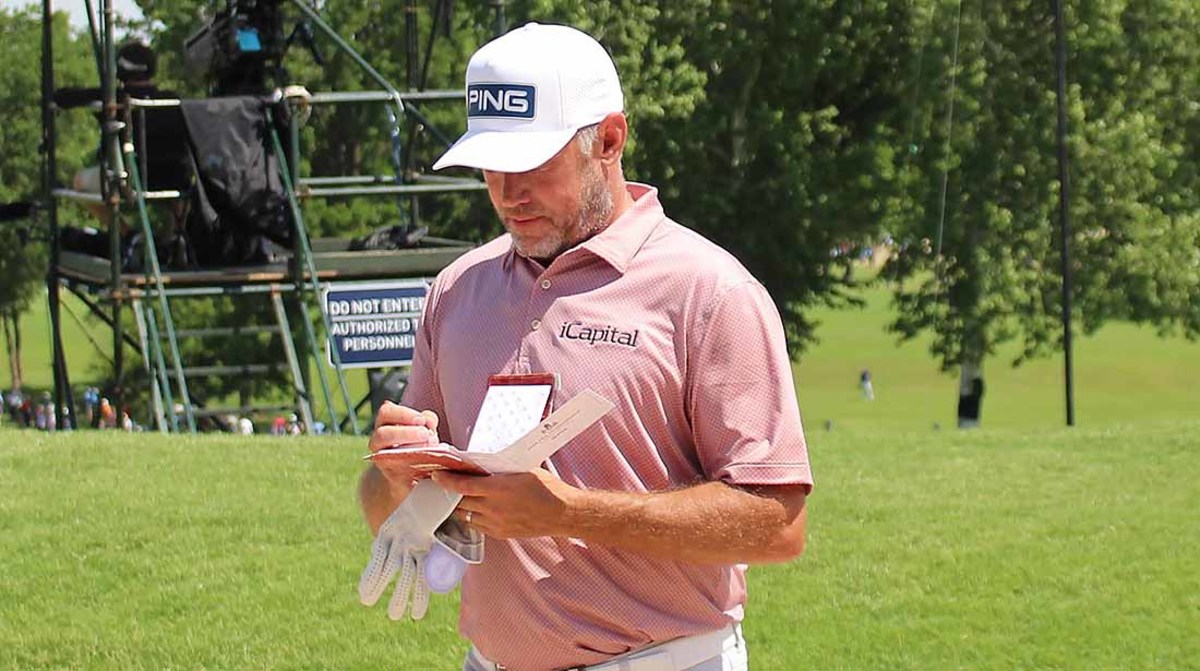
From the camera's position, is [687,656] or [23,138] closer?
[687,656]

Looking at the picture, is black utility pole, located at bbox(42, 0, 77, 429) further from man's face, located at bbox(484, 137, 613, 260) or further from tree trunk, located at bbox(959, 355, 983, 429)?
tree trunk, located at bbox(959, 355, 983, 429)

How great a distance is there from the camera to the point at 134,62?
1479cm

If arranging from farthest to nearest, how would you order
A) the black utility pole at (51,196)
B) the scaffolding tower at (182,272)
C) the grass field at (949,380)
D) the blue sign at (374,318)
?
the grass field at (949,380), the black utility pole at (51,196), the blue sign at (374,318), the scaffolding tower at (182,272)

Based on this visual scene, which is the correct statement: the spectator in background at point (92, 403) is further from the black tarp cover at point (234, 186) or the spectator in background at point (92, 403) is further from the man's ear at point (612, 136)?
the man's ear at point (612, 136)

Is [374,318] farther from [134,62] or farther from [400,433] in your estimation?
[400,433]

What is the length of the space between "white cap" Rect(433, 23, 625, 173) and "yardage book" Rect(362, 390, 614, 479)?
0.42m

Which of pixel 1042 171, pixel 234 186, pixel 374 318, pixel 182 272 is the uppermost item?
pixel 234 186

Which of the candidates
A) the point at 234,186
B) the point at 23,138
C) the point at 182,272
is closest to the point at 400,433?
the point at 234,186

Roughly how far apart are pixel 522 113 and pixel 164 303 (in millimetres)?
11461

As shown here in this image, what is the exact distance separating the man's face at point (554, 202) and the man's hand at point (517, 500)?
43 cm

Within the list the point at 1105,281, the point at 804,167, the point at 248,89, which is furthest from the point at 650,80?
the point at 248,89

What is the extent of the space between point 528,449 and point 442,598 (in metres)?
5.26

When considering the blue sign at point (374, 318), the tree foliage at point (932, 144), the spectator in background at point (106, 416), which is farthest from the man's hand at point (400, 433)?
the tree foliage at point (932, 144)

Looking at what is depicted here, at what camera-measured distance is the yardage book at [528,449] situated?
2.97 metres
